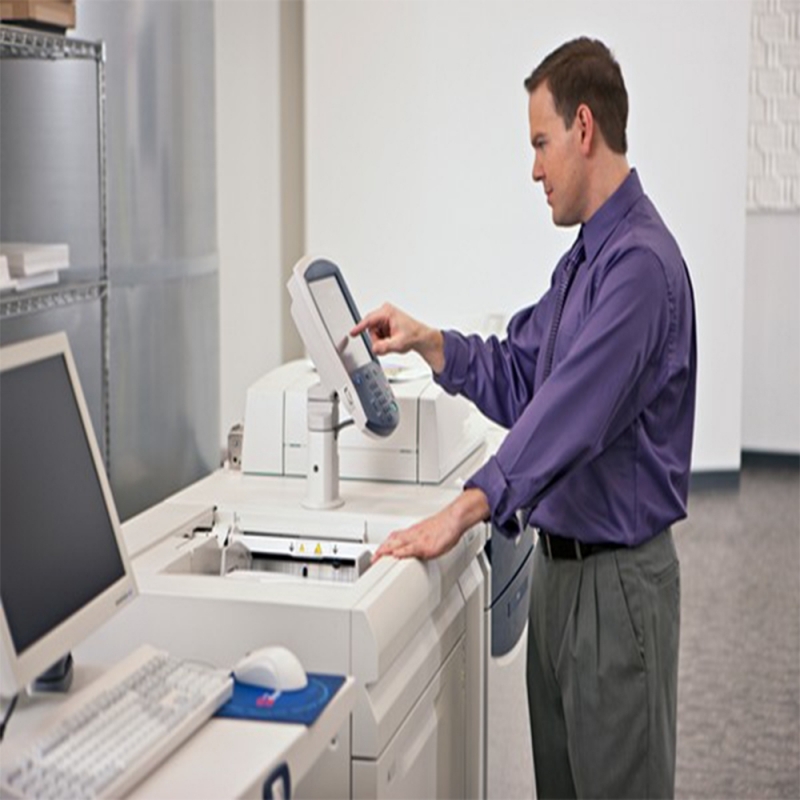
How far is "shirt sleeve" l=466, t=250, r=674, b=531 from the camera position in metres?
2.06

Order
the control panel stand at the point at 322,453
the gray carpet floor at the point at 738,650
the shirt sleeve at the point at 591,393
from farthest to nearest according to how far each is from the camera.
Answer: the gray carpet floor at the point at 738,650
the control panel stand at the point at 322,453
the shirt sleeve at the point at 591,393

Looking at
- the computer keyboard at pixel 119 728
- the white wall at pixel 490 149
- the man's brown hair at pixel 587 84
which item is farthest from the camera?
the white wall at pixel 490 149

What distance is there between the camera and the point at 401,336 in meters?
2.42

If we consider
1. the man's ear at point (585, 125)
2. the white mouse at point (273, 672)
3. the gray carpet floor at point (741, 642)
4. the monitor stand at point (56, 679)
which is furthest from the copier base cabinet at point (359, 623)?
the gray carpet floor at point (741, 642)

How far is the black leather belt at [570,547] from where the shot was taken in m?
2.20

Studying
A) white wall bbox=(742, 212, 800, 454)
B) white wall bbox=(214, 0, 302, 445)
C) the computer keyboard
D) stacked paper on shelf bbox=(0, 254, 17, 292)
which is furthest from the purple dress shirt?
white wall bbox=(742, 212, 800, 454)

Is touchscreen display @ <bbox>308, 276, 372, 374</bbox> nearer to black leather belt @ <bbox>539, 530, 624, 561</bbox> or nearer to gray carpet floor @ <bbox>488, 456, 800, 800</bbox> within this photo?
black leather belt @ <bbox>539, 530, 624, 561</bbox>

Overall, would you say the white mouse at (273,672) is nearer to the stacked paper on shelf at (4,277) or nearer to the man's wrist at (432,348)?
the man's wrist at (432,348)

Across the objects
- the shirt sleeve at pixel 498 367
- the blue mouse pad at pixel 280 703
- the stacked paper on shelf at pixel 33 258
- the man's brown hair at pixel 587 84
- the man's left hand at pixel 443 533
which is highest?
the man's brown hair at pixel 587 84

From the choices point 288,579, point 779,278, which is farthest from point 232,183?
point 288,579

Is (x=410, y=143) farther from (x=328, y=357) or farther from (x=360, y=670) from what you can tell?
(x=360, y=670)

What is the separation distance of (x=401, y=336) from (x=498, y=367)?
0.19 metres

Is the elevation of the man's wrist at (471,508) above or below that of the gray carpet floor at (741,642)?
above

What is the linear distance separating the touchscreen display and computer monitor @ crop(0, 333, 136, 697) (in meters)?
0.71
